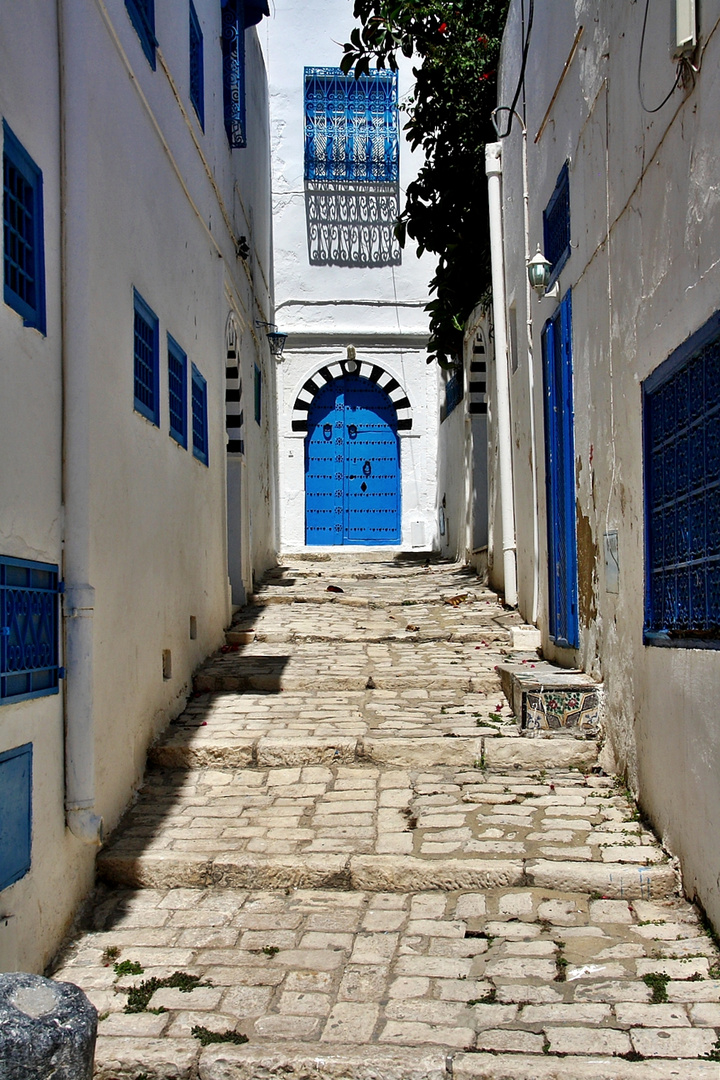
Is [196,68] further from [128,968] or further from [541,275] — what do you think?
[128,968]

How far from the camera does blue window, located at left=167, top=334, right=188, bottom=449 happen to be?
684cm

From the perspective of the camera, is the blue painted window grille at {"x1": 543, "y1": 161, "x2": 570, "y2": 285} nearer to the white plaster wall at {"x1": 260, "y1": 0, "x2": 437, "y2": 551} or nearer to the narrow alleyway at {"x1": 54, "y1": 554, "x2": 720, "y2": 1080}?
the narrow alleyway at {"x1": 54, "y1": 554, "x2": 720, "y2": 1080}

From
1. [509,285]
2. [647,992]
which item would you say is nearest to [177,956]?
[647,992]

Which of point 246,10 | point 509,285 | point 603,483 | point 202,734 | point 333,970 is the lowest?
point 333,970

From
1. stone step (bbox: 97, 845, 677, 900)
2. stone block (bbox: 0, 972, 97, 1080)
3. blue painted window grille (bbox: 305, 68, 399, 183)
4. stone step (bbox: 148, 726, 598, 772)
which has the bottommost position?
stone step (bbox: 97, 845, 677, 900)

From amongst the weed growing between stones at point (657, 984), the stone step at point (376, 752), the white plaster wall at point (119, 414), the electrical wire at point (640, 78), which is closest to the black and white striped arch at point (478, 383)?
the white plaster wall at point (119, 414)

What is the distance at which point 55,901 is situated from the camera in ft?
13.1

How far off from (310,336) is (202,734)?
10497 mm

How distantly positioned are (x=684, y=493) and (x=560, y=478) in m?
2.74

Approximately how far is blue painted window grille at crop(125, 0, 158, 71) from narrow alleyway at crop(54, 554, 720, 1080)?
399cm

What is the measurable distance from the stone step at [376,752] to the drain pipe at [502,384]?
3251 millimetres

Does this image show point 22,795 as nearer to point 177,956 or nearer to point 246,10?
point 177,956

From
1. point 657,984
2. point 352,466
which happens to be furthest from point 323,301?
point 657,984

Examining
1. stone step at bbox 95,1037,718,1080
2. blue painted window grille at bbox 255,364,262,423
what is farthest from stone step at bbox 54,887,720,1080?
blue painted window grille at bbox 255,364,262,423
